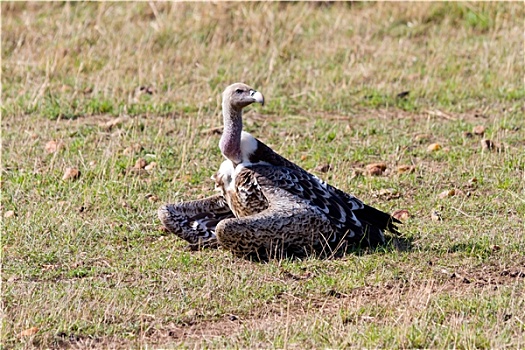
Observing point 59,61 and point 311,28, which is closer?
point 59,61

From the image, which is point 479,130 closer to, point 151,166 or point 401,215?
point 401,215

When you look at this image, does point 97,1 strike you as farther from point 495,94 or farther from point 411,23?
point 495,94

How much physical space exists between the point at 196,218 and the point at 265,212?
78 centimetres

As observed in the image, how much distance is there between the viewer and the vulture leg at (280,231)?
21.8ft

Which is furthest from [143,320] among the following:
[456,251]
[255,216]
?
[456,251]

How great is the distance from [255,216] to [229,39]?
20.0 ft

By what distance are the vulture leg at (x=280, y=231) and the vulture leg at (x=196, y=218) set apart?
381 mm

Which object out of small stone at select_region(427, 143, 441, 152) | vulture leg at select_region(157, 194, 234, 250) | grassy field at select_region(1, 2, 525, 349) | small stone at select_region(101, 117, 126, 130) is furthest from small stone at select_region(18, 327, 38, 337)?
small stone at select_region(427, 143, 441, 152)

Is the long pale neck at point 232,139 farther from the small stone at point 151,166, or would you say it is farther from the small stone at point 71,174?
the small stone at point 71,174

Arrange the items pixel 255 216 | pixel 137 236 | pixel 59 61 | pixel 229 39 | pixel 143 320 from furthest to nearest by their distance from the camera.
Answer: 1. pixel 229 39
2. pixel 59 61
3. pixel 137 236
4. pixel 255 216
5. pixel 143 320

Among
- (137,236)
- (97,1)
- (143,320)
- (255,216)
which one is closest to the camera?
(143,320)

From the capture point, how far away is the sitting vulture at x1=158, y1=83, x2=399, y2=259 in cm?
669

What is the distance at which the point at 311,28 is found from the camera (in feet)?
42.4

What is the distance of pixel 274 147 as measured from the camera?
9508 mm
